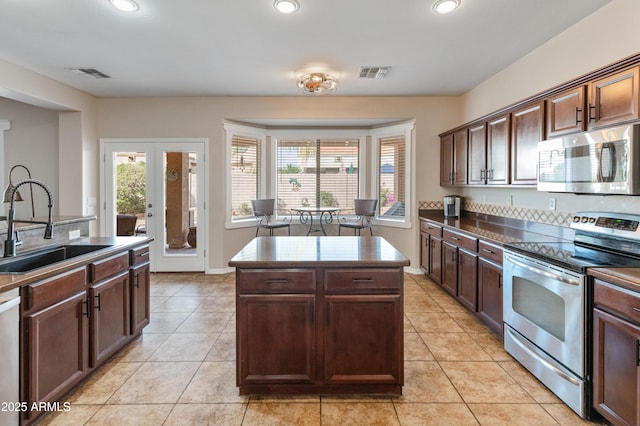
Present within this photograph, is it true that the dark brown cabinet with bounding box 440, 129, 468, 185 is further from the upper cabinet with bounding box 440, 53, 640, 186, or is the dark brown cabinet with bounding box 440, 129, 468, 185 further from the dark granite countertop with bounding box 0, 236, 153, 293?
the dark granite countertop with bounding box 0, 236, 153, 293

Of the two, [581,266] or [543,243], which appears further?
[543,243]

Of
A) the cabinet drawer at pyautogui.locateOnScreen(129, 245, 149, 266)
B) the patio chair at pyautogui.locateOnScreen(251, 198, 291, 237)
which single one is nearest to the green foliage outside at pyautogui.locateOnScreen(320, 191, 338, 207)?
the patio chair at pyautogui.locateOnScreen(251, 198, 291, 237)

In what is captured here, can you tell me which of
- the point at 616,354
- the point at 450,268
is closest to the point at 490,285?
the point at 450,268

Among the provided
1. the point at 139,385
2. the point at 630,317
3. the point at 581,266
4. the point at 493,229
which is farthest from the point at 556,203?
the point at 139,385

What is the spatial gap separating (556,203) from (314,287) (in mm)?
2557

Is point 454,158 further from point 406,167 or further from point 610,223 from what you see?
point 610,223

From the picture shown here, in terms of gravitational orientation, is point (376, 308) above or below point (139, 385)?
above

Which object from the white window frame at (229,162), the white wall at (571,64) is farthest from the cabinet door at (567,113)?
the white window frame at (229,162)

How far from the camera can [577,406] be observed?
6.70 feet

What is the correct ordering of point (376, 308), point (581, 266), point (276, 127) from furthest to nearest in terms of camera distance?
1. point (276, 127)
2. point (376, 308)
3. point (581, 266)

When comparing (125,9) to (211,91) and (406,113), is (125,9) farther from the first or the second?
(406,113)

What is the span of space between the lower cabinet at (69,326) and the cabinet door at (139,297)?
0.25 feet

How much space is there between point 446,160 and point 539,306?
10.1 ft

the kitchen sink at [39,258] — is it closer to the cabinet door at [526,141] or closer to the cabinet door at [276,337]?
the cabinet door at [276,337]
